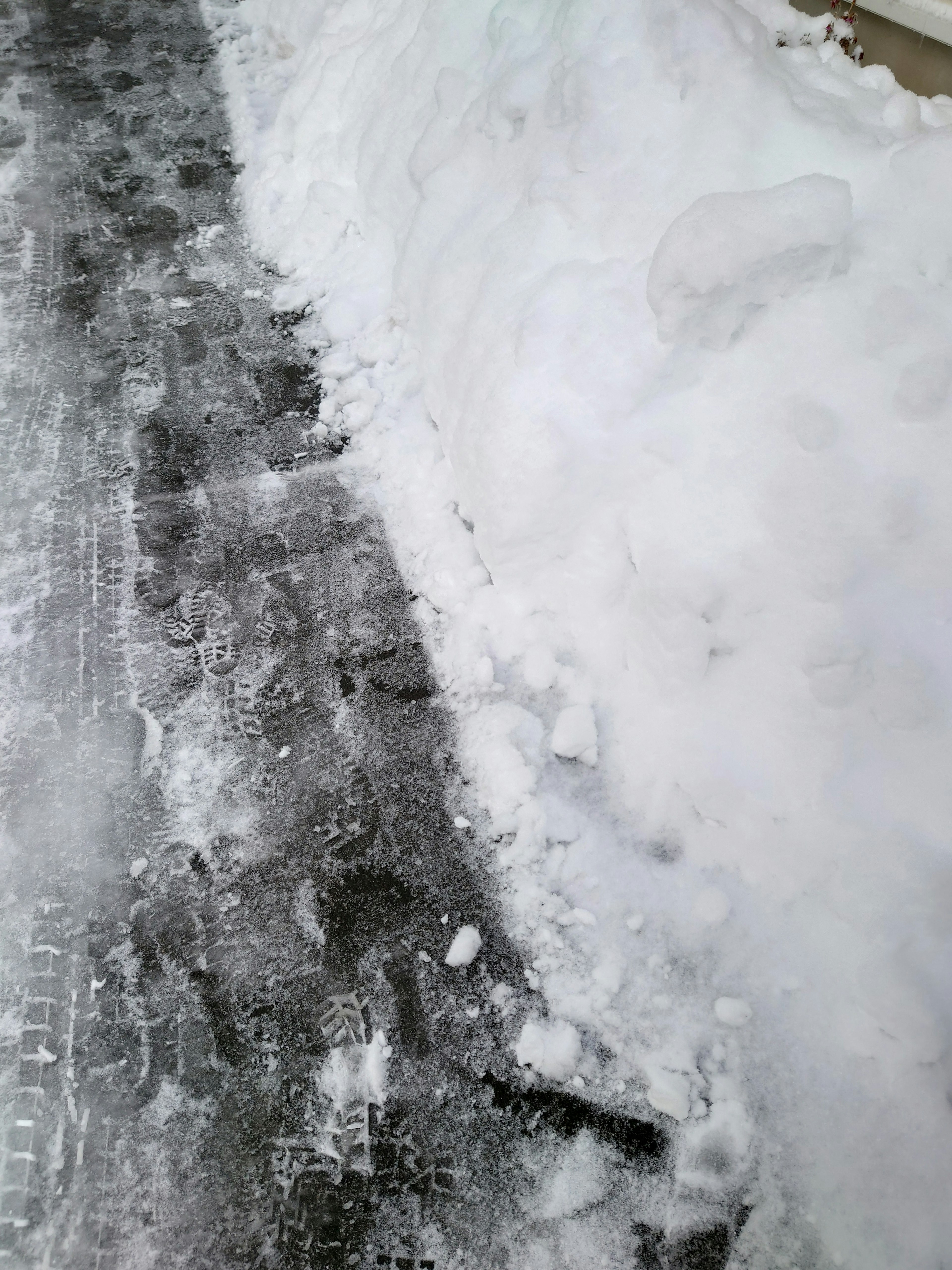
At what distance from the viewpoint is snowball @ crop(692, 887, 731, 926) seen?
2.29 m

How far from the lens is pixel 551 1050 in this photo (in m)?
2.11

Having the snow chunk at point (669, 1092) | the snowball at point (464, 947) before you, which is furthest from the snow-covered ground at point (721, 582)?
the snowball at point (464, 947)

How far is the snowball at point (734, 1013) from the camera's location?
Result: 2127 millimetres

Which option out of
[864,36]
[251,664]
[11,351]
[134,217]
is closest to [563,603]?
[251,664]

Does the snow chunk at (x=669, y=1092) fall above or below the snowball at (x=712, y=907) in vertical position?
below

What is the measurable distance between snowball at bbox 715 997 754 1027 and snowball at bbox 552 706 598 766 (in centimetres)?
78

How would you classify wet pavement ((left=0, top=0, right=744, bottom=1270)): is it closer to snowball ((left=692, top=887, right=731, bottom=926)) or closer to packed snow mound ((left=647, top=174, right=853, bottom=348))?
snowball ((left=692, top=887, right=731, bottom=926))

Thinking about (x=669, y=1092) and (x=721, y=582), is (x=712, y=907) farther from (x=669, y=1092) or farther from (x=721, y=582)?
(x=721, y=582)

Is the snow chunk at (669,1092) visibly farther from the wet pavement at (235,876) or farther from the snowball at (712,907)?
the snowball at (712,907)

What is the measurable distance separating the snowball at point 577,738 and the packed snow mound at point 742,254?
4.12 feet

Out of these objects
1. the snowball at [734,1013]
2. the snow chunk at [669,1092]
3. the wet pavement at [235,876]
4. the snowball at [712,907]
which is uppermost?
the snowball at [712,907]

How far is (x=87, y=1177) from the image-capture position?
1999 mm

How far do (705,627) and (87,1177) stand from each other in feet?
7.14

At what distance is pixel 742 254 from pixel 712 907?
1.89 metres
